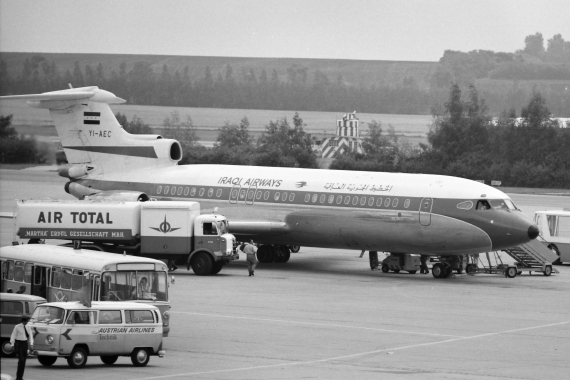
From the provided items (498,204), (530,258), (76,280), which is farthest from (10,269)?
(530,258)

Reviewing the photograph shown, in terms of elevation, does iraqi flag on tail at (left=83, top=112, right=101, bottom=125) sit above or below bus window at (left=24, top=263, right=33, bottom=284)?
above

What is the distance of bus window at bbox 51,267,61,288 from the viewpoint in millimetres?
A: 28359

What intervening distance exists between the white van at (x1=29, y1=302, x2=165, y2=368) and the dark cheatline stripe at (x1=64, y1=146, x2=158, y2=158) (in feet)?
79.4

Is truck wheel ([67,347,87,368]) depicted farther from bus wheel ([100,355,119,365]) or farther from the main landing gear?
the main landing gear

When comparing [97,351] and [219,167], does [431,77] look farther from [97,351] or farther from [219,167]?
[97,351]

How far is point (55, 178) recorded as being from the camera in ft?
276

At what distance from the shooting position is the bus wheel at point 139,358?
23.1 meters

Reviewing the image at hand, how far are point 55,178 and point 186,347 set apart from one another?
199 ft

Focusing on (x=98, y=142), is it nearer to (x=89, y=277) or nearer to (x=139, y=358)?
(x=89, y=277)

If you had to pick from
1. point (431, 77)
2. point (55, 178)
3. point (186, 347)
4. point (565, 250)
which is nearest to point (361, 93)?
point (431, 77)

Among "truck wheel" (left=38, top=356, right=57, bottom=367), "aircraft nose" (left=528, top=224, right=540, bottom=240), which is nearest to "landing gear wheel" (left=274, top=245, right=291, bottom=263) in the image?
"aircraft nose" (left=528, top=224, right=540, bottom=240)

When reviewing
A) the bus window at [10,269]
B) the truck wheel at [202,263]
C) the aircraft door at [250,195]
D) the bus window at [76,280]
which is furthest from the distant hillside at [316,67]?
the bus window at [76,280]

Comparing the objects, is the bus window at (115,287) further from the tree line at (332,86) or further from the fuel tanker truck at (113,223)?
the tree line at (332,86)

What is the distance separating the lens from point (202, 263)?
134 ft
